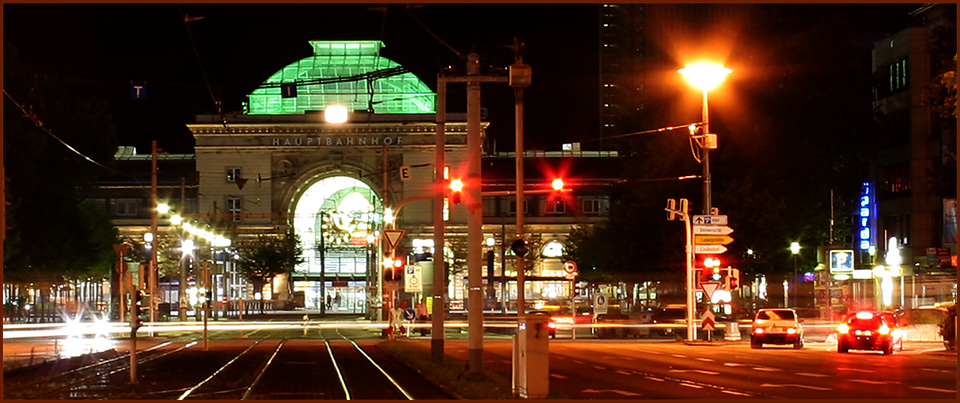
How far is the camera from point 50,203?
226 feet

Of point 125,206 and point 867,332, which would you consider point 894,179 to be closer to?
point 867,332

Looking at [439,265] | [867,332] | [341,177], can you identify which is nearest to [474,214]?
[439,265]

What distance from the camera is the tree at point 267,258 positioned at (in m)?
111

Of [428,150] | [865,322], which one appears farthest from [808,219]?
[428,150]

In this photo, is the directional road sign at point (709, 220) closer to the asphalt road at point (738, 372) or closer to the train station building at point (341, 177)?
the asphalt road at point (738, 372)

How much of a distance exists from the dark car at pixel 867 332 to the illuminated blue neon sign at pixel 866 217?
35.0m

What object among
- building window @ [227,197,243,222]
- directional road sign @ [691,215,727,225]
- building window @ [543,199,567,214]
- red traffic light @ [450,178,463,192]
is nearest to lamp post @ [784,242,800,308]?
directional road sign @ [691,215,727,225]

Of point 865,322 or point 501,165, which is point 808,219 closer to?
point 865,322

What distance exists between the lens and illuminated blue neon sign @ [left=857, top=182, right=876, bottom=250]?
2936 inches

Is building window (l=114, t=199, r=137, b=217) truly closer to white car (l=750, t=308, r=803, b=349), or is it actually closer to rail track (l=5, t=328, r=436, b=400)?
rail track (l=5, t=328, r=436, b=400)

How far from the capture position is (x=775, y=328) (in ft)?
148

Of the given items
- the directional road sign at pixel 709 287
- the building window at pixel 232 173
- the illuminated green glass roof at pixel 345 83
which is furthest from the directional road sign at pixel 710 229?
the building window at pixel 232 173

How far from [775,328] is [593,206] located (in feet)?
266

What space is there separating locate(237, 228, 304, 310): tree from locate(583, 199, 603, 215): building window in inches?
1053
